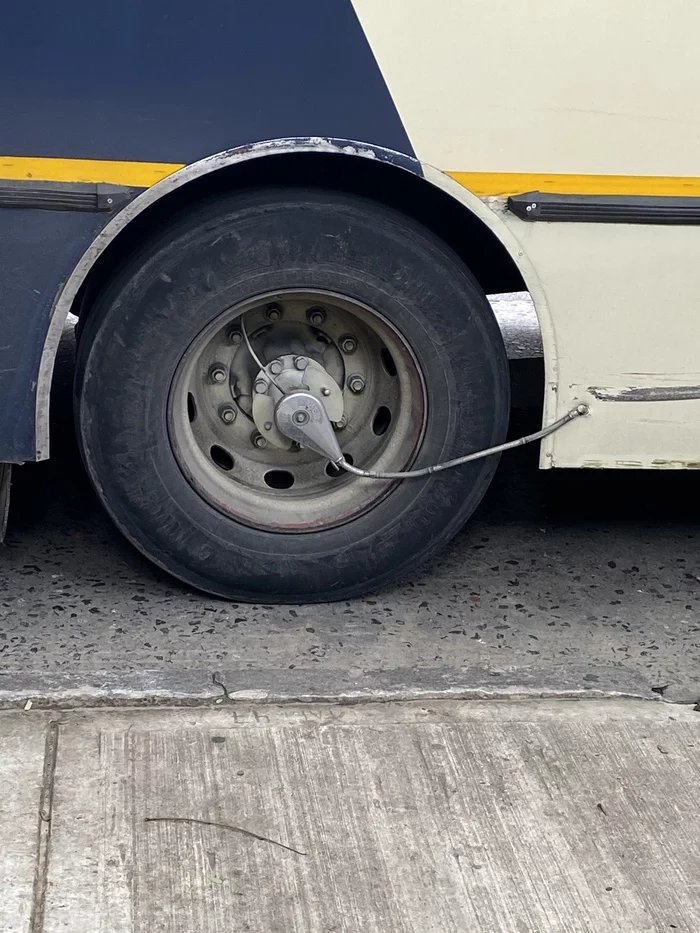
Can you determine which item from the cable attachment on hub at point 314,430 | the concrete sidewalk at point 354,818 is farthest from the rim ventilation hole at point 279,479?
the concrete sidewalk at point 354,818

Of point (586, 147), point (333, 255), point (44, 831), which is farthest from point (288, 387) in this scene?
point (44, 831)

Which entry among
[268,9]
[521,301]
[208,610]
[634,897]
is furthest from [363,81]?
[521,301]

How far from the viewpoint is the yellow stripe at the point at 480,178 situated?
269 centimetres

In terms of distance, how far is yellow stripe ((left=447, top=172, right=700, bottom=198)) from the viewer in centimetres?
282

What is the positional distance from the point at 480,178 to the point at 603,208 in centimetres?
31

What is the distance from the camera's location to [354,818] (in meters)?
2.38

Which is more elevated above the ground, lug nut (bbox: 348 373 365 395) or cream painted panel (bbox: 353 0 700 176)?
cream painted panel (bbox: 353 0 700 176)

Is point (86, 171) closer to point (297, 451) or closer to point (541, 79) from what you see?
point (297, 451)

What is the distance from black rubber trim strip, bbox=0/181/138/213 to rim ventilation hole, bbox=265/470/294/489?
0.94 m

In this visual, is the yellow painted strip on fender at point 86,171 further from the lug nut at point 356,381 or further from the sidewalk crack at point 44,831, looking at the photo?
the sidewalk crack at point 44,831

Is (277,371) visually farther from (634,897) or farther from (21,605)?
(634,897)

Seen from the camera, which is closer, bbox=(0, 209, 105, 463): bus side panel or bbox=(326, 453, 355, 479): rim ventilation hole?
bbox=(0, 209, 105, 463): bus side panel

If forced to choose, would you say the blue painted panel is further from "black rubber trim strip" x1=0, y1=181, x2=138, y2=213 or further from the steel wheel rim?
the steel wheel rim

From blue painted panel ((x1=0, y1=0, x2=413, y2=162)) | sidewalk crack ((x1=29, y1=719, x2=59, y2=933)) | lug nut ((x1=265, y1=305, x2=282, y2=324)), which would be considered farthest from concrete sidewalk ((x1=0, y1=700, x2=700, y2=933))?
blue painted panel ((x1=0, y1=0, x2=413, y2=162))
